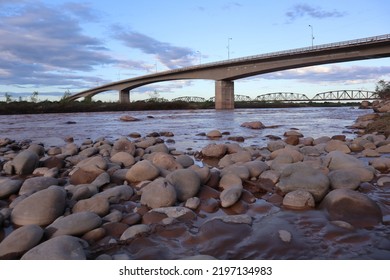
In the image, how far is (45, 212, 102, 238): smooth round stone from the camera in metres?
2.98

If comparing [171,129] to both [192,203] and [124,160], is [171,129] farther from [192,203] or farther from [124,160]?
[192,203]


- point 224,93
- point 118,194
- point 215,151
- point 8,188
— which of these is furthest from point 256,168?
point 224,93

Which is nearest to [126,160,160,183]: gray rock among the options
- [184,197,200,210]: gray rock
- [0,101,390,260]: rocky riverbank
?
[0,101,390,260]: rocky riverbank

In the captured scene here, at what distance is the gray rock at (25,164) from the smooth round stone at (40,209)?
2477 mm

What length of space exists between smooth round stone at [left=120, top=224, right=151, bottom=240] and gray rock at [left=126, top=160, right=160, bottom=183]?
5.45 ft

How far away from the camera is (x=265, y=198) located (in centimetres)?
411

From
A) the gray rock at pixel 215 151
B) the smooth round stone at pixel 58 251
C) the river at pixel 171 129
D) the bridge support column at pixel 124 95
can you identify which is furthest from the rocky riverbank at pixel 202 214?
the bridge support column at pixel 124 95

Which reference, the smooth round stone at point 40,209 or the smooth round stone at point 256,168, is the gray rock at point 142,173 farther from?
the smooth round stone at point 256,168

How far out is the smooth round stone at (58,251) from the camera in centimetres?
242

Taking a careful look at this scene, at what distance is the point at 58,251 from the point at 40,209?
3.66 feet

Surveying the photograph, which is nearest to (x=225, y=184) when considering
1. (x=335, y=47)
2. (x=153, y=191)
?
(x=153, y=191)

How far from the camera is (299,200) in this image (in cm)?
376

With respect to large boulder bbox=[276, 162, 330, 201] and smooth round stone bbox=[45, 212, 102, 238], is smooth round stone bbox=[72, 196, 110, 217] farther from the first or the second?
large boulder bbox=[276, 162, 330, 201]
